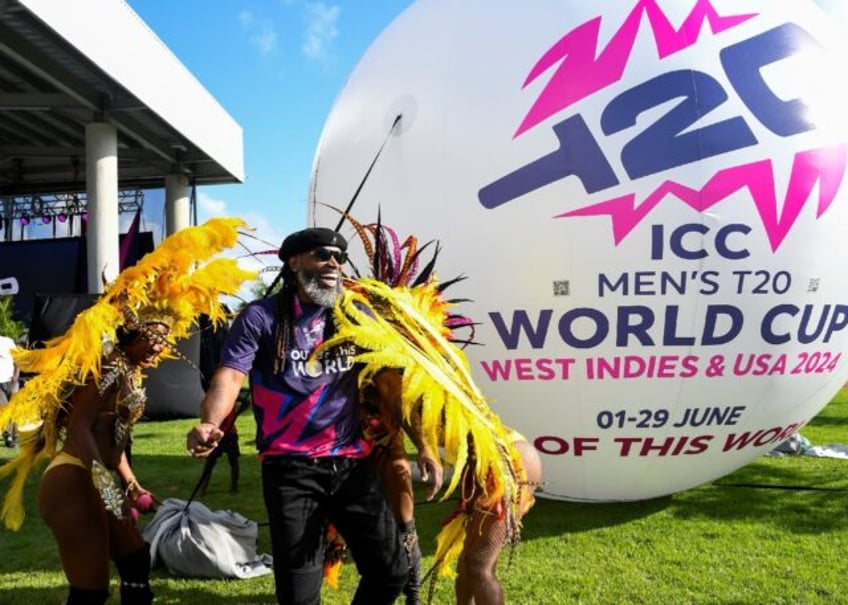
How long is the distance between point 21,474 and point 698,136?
360cm

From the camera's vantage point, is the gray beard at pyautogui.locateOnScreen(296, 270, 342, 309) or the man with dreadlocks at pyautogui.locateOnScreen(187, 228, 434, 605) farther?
the gray beard at pyautogui.locateOnScreen(296, 270, 342, 309)

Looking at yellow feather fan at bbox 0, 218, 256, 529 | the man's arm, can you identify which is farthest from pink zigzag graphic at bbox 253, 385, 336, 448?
yellow feather fan at bbox 0, 218, 256, 529

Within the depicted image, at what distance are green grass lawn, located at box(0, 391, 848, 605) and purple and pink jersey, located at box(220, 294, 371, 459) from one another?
1.48 metres

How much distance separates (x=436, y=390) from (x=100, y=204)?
13.6 metres

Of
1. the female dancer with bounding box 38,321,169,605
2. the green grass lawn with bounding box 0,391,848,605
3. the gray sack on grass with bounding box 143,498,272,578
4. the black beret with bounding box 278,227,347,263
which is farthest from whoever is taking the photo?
the gray sack on grass with bounding box 143,498,272,578

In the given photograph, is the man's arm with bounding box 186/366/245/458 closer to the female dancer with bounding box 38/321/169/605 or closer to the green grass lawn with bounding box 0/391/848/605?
the female dancer with bounding box 38/321/169/605

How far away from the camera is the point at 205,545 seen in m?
4.15

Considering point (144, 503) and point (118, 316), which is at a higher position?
point (118, 316)

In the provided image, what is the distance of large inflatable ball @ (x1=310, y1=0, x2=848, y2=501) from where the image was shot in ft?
12.2

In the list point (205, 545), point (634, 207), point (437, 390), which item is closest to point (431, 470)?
point (437, 390)

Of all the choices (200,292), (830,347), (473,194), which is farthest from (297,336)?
(830,347)

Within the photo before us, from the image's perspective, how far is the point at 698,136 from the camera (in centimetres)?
370

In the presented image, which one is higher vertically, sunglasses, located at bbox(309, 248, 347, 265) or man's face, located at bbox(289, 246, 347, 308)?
sunglasses, located at bbox(309, 248, 347, 265)

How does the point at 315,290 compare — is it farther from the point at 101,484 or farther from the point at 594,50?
the point at 594,50
